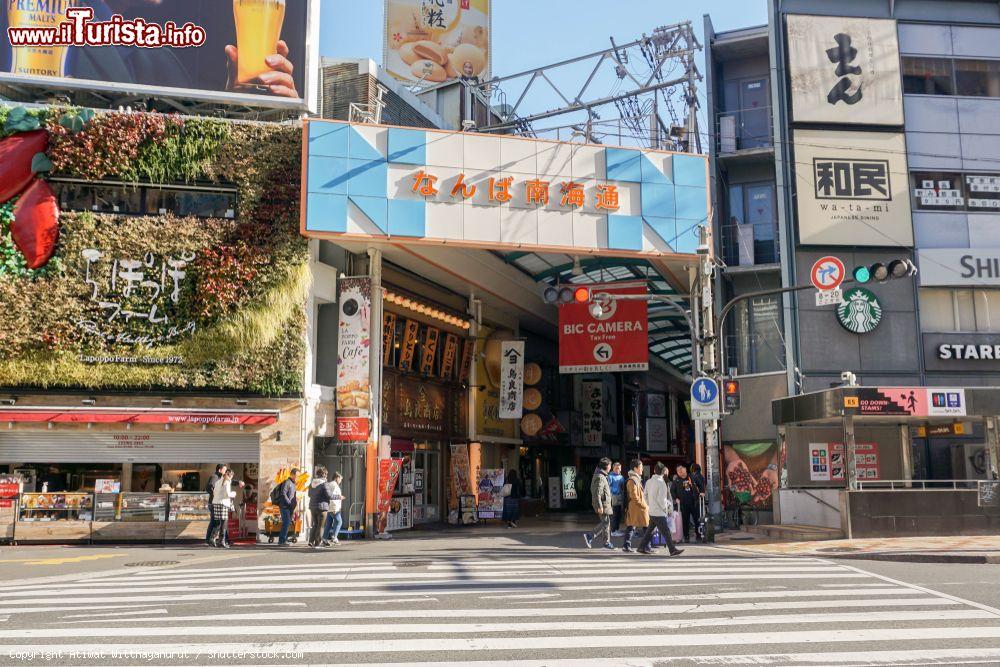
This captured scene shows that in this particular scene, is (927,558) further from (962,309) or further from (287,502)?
(962,309)

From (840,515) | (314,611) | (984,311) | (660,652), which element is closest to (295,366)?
(314,611)

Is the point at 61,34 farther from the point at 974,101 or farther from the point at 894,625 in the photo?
the point at 974,101

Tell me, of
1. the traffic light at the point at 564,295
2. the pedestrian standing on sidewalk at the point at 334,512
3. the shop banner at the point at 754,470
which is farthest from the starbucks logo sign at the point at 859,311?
the pedestrian standing on sidewalk at the point at 334,512

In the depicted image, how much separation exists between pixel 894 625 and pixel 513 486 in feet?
68.7

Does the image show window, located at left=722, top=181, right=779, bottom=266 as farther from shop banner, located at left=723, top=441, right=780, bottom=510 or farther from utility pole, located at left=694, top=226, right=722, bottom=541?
utility pole, located at left=694, top=226, right=722, bottom=541

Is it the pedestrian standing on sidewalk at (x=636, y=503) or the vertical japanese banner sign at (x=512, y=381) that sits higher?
the vertical japanese banner sign at (x=512, y=381)

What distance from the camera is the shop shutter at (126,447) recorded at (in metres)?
21.4

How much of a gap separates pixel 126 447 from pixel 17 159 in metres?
7.71

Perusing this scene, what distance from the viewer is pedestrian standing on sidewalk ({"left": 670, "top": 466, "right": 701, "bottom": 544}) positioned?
20.2 meters

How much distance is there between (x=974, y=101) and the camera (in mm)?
28516

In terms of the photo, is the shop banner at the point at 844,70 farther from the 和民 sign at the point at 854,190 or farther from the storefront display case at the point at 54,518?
the storefront display case at the point at 54,518

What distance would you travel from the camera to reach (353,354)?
23438mm

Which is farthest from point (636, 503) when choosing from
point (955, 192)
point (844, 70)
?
point (844, 70)

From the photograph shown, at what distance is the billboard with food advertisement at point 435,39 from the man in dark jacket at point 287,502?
2986cm
